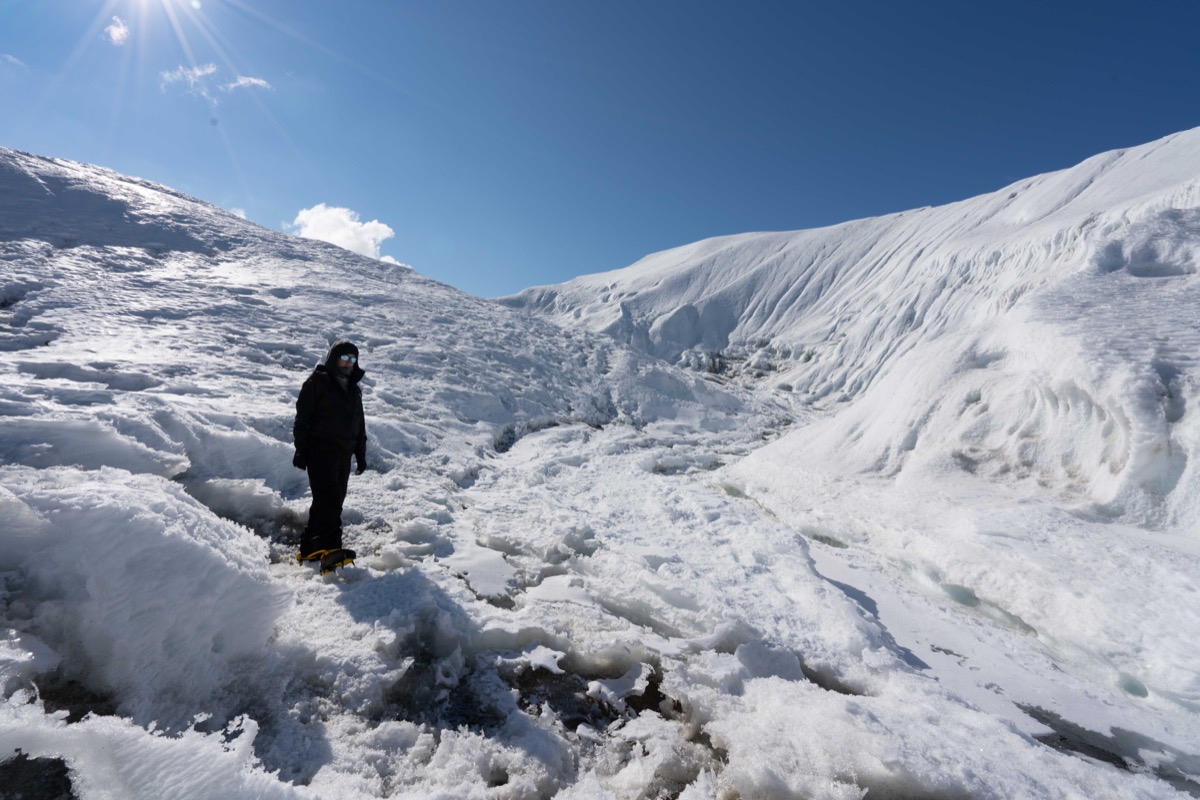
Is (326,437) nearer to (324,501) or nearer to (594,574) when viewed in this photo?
(324,501)

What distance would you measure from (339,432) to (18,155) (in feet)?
85.7

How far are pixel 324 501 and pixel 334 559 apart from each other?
1.68 ft

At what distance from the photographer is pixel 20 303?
9.27 metres

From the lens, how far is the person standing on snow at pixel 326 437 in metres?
4.13

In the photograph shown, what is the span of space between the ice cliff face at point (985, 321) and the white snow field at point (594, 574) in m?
0.06

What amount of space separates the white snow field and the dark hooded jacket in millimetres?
859

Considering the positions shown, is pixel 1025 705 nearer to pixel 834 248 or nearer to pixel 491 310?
pixel 491 310

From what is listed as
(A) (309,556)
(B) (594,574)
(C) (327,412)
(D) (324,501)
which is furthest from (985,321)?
(A) (309,556)

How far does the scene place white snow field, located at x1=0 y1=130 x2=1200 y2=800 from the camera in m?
2.43

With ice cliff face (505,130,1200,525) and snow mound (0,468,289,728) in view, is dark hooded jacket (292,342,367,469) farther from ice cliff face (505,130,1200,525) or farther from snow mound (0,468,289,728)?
ice cliff face (505,130,1200,525)

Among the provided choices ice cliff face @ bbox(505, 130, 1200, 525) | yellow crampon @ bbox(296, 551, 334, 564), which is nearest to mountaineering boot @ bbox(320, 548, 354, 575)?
yellow crampon @ bbox(296, 551, 334, 564)

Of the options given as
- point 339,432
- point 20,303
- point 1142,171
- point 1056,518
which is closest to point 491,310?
point 20,303

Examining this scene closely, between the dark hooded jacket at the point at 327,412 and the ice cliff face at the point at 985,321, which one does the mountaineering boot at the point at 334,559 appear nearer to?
the dark hooded jacket at the point at 327,412

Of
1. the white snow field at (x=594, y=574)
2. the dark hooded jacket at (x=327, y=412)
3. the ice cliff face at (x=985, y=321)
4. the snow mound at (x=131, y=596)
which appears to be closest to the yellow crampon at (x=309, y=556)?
the white snow field at (x=594, y=574)
